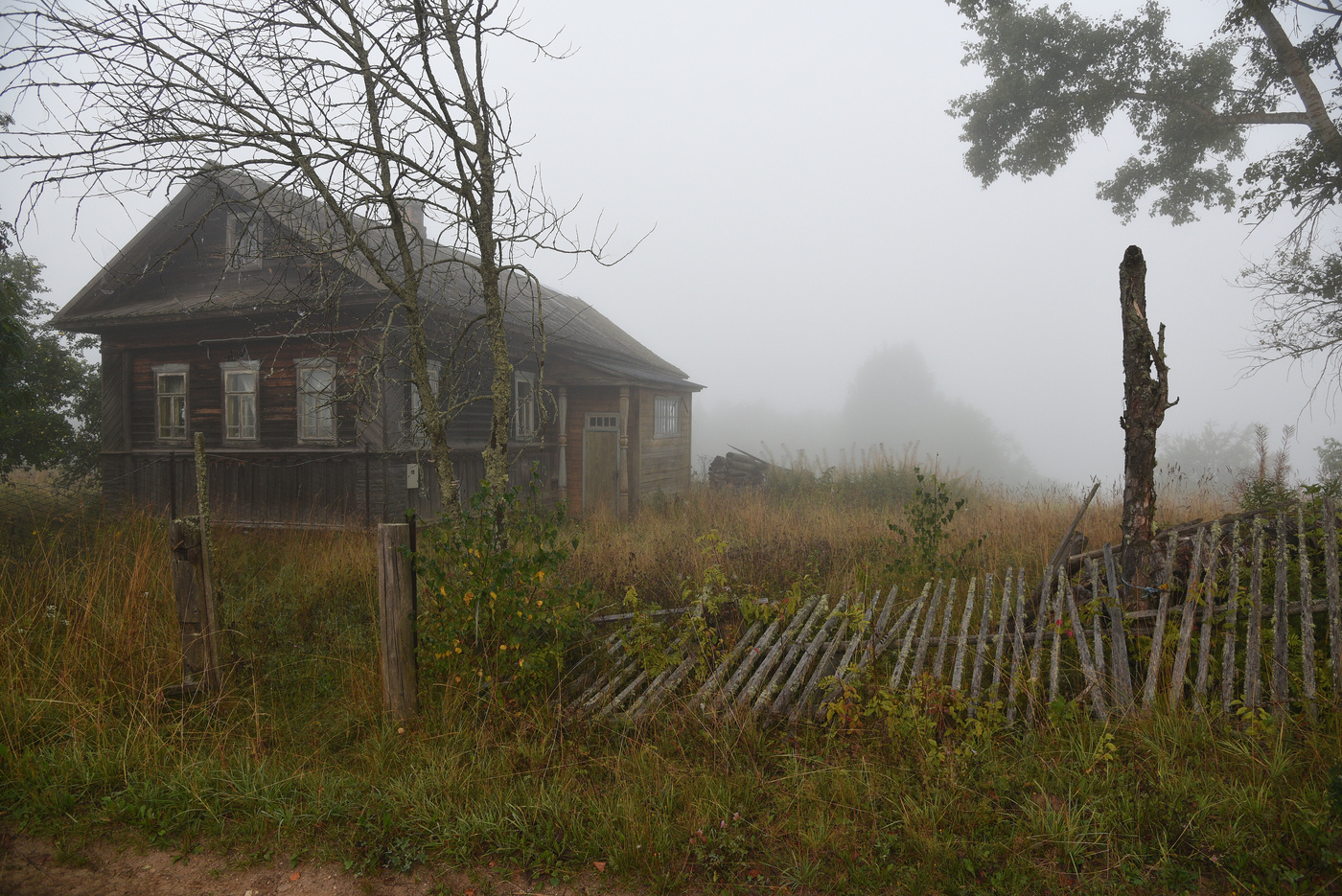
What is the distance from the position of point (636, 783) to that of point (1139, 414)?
378 centimetres

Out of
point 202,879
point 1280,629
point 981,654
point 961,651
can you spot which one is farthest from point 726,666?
point 1280,629

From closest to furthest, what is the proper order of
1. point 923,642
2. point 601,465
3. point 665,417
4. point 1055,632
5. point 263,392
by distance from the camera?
1. point 1055,632
2. point 923,642
3. point 263,392
4. point 601,465
5. point 665,417

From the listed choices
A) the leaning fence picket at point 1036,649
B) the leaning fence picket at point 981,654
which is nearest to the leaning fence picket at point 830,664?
the leaning fence picket at point 981,654

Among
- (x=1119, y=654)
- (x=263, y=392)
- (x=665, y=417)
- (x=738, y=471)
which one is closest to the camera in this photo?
(x=1119, y=654)

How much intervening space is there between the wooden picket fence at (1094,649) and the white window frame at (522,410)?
8.56m

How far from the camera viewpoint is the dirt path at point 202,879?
8.09ft

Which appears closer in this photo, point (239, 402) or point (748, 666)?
point (748, 666)

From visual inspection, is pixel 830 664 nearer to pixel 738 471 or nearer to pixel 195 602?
pixel 195 602

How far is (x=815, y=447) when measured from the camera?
54.0 m

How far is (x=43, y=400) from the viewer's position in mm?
11773

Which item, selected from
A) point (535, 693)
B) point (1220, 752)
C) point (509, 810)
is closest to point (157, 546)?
point (535, 693)

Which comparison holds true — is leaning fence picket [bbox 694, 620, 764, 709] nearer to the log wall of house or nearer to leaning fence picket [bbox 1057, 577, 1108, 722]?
leaning fence picket [bbox 1057, 577, 1108, 722]

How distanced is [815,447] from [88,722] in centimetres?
5289

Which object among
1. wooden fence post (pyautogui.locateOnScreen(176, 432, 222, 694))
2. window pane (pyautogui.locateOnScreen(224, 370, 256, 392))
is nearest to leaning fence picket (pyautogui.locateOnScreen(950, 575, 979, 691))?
wooden fence post (pyautogui.locateOnScreen(176, 432, 222, 694))
